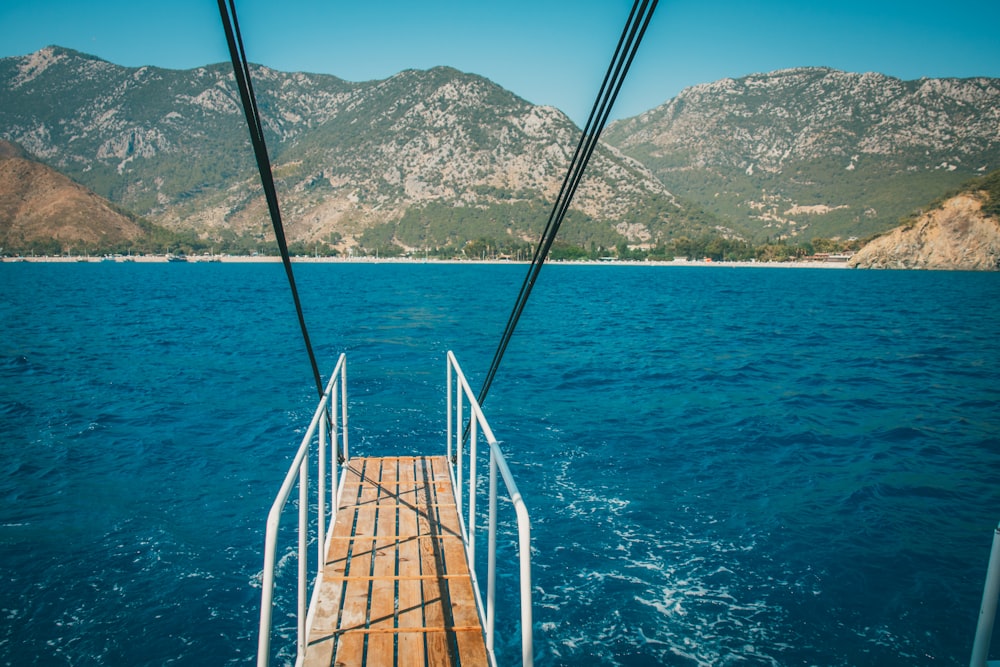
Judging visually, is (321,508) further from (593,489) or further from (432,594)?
(593,489)

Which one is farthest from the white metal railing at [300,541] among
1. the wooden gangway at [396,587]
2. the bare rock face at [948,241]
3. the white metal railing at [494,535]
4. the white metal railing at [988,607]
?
the bare rock face at [948,241]

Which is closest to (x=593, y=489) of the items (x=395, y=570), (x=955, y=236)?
(x=395, y=570)

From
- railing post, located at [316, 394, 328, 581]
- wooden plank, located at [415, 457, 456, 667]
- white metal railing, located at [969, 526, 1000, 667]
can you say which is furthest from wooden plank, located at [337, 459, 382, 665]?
white metal railing, located at [969, 526, 1000, 667]

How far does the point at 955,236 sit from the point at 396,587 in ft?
605

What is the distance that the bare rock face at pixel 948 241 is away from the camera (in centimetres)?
14462

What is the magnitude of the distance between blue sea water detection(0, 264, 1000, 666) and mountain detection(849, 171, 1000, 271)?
142 m

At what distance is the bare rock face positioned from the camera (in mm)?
144625

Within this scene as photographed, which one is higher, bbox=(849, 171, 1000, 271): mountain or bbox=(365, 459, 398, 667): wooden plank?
bbox=(849, 171, 1000, 271): mountain

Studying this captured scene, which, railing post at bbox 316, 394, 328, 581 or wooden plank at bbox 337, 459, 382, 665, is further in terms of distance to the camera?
railing post at bbox 316, 394, 328, 581

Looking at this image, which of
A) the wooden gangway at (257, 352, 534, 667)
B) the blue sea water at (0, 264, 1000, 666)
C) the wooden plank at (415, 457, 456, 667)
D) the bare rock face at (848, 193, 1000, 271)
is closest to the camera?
the wooden gangway at (257, 352, 534, 667)

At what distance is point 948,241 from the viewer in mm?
150750

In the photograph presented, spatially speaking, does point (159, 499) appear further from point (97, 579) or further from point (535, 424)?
point (535, 424)

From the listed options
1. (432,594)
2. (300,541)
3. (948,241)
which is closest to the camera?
(300,541)

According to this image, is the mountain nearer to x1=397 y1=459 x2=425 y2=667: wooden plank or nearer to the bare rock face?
the bare rock face
